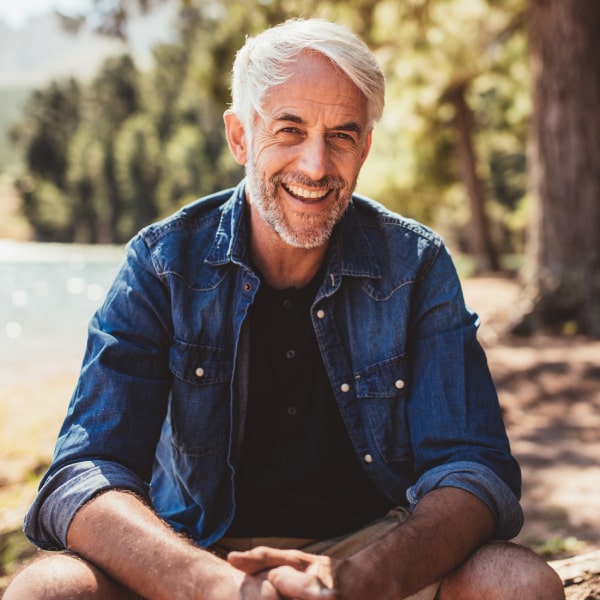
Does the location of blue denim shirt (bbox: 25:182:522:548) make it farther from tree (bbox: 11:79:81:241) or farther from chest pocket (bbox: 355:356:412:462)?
tree (bbox: 11:79:81:241)

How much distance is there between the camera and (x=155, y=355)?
201 centimetres

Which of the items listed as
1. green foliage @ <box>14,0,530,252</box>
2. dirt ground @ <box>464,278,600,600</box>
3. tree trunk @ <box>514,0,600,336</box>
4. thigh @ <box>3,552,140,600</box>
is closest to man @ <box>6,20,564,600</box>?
thigh @ <box>3,552,140,600</box>

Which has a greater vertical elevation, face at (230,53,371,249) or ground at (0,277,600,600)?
face at (230,53,371,249)

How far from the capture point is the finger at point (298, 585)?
57.8 inches

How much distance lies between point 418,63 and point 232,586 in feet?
36.8

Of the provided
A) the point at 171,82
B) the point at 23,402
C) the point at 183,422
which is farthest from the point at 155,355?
the point at 171,82

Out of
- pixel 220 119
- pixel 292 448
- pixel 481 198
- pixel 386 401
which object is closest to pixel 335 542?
pixel 292 448

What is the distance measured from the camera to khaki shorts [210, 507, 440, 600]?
80.1 inches

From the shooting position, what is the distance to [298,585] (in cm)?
148

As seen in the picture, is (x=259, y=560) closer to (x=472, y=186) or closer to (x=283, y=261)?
(x=283, y=261)

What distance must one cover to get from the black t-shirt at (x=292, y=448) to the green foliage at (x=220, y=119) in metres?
5.91

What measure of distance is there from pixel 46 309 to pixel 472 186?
37.0 feet

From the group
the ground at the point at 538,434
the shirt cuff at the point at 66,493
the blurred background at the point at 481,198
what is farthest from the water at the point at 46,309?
the shirt cuff at the point at 66,493

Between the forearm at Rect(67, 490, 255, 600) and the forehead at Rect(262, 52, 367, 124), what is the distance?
122cm
